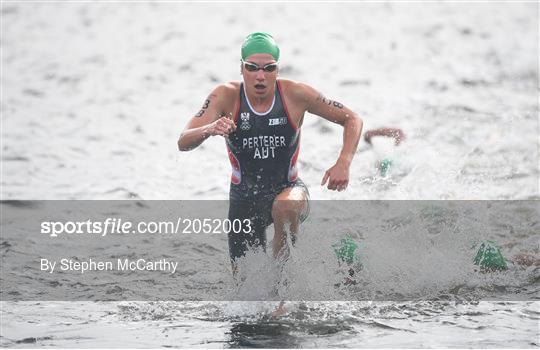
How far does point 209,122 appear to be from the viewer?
923 centimetres

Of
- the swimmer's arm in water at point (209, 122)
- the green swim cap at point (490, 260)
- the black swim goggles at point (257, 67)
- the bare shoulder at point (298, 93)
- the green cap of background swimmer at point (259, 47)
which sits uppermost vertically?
the green cap of background swimmer at point (259, 47)

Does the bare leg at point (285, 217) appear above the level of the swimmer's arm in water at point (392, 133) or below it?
below

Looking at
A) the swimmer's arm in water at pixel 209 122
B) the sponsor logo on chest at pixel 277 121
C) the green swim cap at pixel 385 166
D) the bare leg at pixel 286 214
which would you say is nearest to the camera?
the swimmer's arm in water at pixel 209 122

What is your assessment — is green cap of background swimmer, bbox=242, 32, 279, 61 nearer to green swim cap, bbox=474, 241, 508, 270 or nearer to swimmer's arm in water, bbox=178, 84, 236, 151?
swimmer's arm in water, bbox=178, 84, 236, 151

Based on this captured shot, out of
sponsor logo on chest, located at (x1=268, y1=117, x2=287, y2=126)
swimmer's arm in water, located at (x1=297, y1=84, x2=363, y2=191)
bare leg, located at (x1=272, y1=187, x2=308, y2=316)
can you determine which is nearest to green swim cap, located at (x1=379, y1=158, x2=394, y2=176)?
swimmer's arm in water, located at (x1=297, y1=84, x2=363, y2=191)

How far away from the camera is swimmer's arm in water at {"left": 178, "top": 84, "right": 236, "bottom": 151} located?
8398 millimetres

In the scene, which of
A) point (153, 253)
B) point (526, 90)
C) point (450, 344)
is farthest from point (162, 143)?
point (450, 344)

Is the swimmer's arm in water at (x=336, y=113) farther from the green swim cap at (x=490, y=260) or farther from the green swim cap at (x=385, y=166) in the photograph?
the green swim cap at (x=385, y=166)

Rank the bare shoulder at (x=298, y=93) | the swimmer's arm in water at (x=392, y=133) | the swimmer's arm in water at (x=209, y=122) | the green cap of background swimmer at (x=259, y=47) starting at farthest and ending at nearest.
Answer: the swimmer's arm in water at (x=392, y=133) → the bare shoulder at (x=298, y=93) → the green cap of background swimmer at (x=259, y=47) → the swimmer's arm in water at (x=209, y=122)

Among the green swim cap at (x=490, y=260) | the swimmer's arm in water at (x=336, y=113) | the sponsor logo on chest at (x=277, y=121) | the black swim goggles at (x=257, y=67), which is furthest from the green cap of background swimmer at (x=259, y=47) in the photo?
the green swim cap at (x=490, y=260)

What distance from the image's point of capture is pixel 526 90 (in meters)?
21.4

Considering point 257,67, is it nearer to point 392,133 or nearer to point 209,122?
point 209,122

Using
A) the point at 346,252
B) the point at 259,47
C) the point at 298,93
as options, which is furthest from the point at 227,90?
the point at 346,252

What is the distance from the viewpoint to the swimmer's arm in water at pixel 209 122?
27.6 ft
